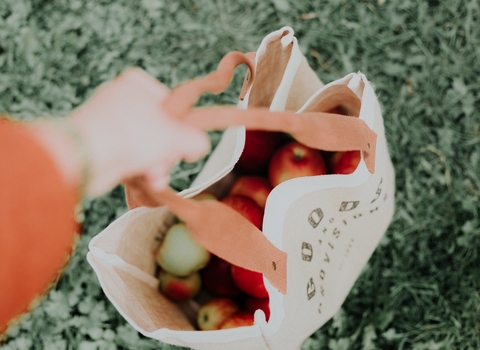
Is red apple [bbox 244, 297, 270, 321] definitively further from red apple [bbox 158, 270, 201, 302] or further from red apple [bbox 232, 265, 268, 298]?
red apple [bbox 158, 270, 201, 302]

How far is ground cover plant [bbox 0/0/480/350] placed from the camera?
1.22 metres

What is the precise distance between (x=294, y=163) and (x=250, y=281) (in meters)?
0.28

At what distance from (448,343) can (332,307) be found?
40 cm

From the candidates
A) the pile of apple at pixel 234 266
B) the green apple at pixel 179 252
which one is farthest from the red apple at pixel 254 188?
the green apple at pixel 179 252

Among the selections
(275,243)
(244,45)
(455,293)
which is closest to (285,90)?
(275,243)

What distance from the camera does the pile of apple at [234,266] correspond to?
3.17 feet

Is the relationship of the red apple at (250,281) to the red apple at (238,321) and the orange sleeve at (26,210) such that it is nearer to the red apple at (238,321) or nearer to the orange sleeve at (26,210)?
the red apple at (238,321)

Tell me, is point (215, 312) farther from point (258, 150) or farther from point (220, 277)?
point (258, 150)

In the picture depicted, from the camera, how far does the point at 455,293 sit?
3.99 feet

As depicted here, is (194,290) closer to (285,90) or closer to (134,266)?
(134,266)

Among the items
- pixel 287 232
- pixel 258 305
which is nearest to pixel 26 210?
pixel 287 232

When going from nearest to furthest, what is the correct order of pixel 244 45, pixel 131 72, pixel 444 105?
pixel 131 72
pixel 444 105
pixel 244 45

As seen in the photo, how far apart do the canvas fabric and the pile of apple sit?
0.14 ft

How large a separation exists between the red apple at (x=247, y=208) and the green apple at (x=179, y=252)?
0.12 meters
